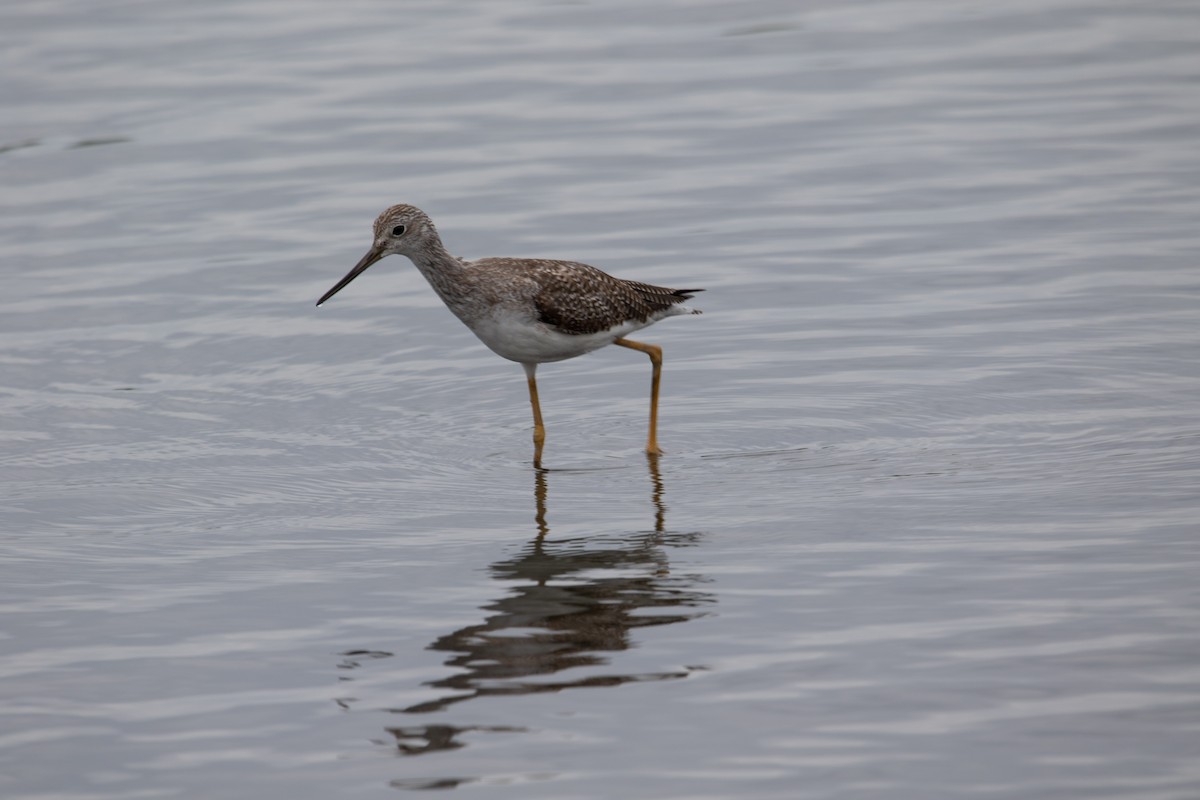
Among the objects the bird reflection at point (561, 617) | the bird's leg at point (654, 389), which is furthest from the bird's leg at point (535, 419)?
the bird reflection at point (561, 617)

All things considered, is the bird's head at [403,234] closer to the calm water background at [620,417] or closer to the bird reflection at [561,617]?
the calm water background at [620,417]

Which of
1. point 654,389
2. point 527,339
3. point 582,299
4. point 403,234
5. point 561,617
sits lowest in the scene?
point 561,617

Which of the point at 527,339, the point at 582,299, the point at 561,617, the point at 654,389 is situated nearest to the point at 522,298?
the point at 527,339

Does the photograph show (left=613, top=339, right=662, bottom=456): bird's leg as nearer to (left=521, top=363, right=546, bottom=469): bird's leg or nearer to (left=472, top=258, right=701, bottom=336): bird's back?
(left=472, top=258, right=701, bottom=336): bird's back

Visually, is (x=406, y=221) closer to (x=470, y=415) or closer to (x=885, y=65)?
(x=470, y=415)

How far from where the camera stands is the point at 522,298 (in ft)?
35.7

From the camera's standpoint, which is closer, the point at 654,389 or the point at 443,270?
the point at 443,270

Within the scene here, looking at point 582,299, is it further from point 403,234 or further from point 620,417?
point 403,234

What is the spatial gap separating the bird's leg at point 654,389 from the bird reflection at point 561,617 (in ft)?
5.16

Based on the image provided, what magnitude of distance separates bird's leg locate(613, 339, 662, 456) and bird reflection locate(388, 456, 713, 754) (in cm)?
157

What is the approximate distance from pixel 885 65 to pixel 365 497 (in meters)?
12.5

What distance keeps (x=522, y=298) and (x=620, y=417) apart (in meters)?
1.43

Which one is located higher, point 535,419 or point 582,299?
point 582,299

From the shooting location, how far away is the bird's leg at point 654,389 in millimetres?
10938
